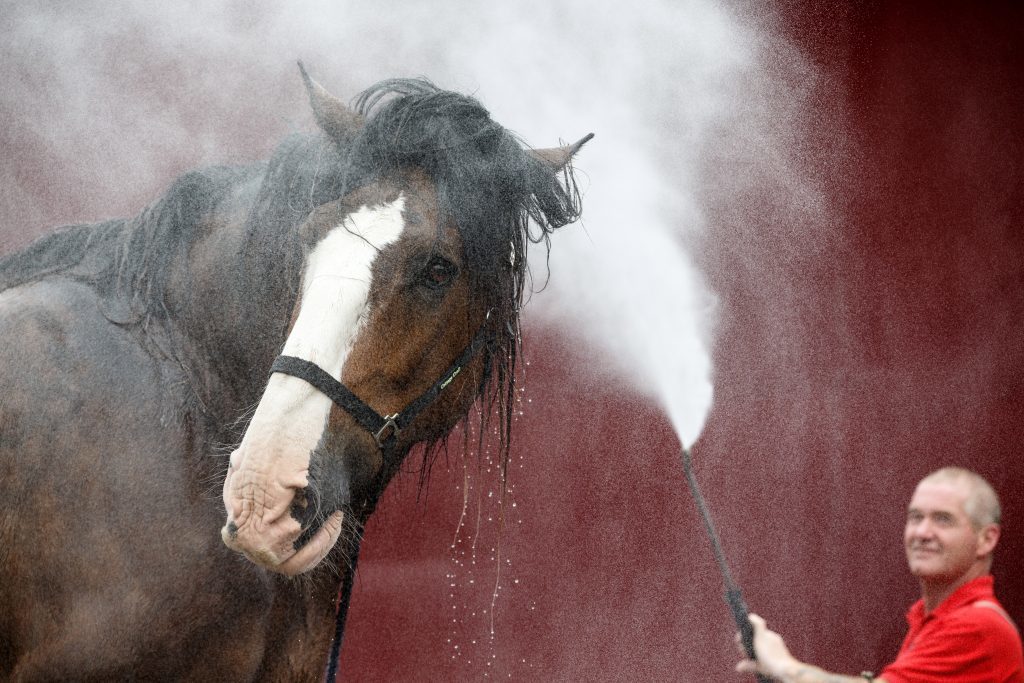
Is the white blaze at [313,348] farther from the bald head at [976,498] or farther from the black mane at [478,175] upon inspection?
the bald head at [976,498]

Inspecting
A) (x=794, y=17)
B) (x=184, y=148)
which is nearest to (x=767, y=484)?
(x=794, y=17)

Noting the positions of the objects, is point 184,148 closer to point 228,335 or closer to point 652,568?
point 228,335

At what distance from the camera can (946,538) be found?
201cm

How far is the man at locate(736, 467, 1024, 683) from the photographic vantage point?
1.85 m

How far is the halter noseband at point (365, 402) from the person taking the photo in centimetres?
Answer: 194

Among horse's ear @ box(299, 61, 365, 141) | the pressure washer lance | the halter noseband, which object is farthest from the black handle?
horse's ear @ box(299, 61, 365, 141)

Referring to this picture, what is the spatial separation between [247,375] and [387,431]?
0.45 meters

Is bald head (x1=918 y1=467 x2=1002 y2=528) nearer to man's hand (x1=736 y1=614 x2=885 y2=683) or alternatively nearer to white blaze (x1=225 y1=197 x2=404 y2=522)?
man's hand (x1=736 y1=614 x2=885 y2=683)

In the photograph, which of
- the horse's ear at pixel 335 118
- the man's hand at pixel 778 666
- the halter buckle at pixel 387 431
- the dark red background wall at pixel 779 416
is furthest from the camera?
the dark red background wall at pixel 779 416

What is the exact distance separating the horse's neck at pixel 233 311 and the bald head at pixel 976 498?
154 cm

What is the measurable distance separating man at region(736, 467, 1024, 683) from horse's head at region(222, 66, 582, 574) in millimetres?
880

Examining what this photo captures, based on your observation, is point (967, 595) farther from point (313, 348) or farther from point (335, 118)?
point (335, 118)

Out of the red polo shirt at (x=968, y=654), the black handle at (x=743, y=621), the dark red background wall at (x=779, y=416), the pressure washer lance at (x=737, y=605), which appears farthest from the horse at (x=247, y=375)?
the dark red background wall at (x=779, y=416)

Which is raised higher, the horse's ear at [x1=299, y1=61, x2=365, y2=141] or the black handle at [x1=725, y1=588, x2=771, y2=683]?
the horse's ear at [x1=299, y1=61, x2=365, y2=141]
